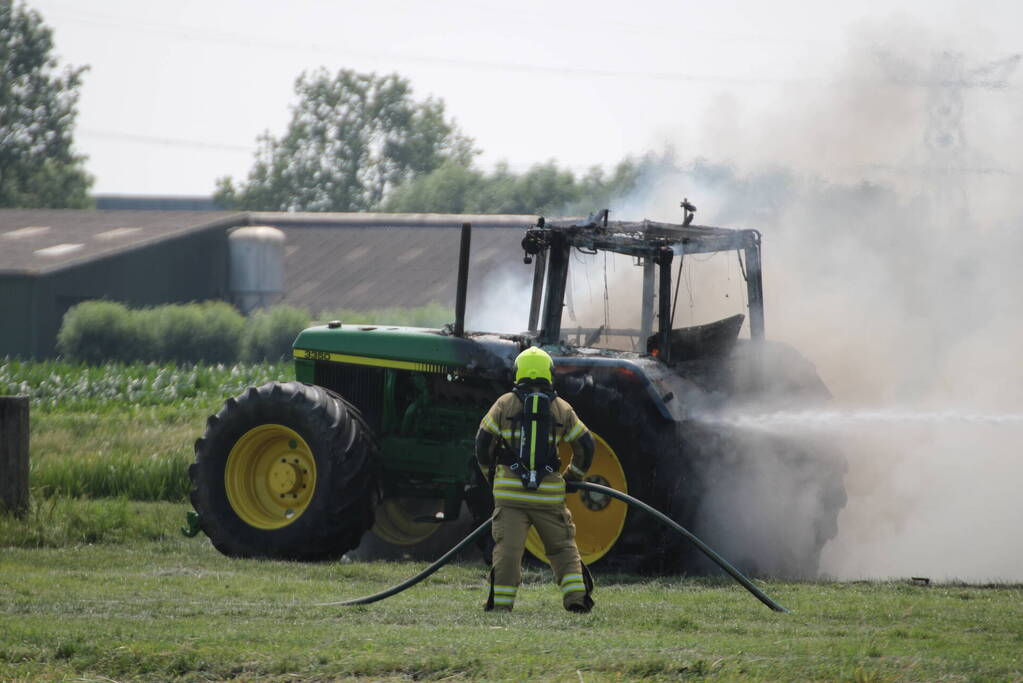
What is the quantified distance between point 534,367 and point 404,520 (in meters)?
4.32

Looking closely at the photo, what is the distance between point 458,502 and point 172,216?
36.8 m

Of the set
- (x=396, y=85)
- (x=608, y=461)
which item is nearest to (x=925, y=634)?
(x=608, y=461)

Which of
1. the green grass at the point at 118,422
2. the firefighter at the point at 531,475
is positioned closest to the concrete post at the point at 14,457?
the green grass at the point at 118,422

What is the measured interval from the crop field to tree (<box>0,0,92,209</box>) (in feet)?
228

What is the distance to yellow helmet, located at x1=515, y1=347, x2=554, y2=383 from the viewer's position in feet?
33.5

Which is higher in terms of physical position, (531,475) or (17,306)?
(531,475)

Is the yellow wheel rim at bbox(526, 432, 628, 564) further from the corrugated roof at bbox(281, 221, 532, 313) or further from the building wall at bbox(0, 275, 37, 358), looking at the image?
the building wall at bbox(0, 275, 37, 358)

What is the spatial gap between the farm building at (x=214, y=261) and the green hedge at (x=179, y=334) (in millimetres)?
2896

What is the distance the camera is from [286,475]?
13.3 m

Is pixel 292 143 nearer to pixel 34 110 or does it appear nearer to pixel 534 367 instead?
pixel 34 110

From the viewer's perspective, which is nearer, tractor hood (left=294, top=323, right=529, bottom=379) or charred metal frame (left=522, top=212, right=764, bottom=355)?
charred metal frame (left=522, top=212, right=764, bottom=355)

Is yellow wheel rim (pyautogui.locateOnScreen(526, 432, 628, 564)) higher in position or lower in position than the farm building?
lower

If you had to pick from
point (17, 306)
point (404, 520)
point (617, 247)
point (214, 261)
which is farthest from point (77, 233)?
point (617, 247)

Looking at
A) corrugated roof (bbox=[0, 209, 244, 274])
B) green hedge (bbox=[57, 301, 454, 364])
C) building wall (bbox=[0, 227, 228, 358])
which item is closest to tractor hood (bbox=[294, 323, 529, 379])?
green hedge (bbox=[57, 301, 454, 364])
